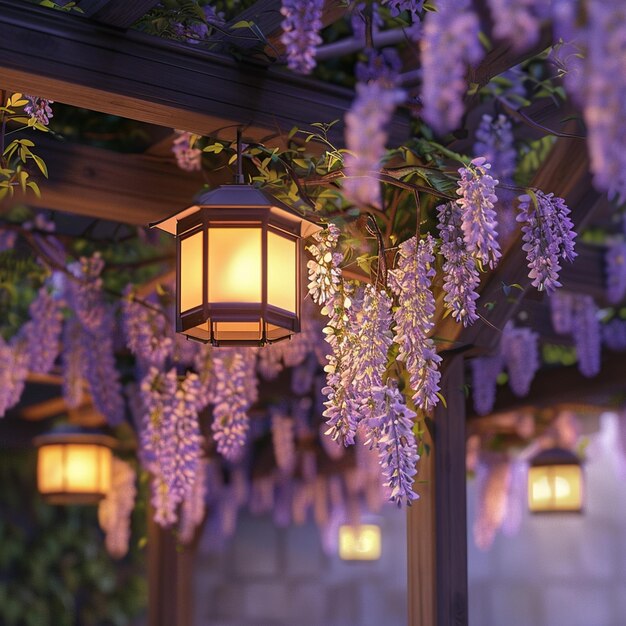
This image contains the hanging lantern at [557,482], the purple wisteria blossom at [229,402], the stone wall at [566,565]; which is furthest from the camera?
the stone wall at [566,565]

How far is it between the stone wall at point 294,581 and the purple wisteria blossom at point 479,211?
5959 millimetres

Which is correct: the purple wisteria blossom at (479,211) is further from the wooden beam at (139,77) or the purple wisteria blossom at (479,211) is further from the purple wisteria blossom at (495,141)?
the purple wisteria blossom at (495,141)

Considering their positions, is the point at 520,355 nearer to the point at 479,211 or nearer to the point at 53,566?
the point at 479,211

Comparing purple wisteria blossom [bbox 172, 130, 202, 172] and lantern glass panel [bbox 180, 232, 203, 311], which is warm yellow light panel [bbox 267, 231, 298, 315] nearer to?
lantern glass panel [bbox 180, 232, 203, 311]

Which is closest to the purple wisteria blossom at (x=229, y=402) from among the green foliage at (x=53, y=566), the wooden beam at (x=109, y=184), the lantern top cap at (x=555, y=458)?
the wooden beam at (x=109, y=184)

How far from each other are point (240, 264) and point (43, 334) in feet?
9.11

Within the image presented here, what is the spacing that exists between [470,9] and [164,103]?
3.05 ft

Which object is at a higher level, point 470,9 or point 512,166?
point 512,166

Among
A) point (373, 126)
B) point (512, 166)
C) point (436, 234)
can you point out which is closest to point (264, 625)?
point (512, 166)

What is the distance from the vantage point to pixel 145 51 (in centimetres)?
280

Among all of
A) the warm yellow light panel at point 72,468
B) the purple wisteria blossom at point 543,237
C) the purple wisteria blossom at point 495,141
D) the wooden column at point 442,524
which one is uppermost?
the purple wisteria blossom at point 495,141

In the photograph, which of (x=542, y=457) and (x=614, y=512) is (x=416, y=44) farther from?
(x=614, y=512)

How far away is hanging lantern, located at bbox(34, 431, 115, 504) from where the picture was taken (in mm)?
6309

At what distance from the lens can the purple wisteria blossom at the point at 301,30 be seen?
2547mm
